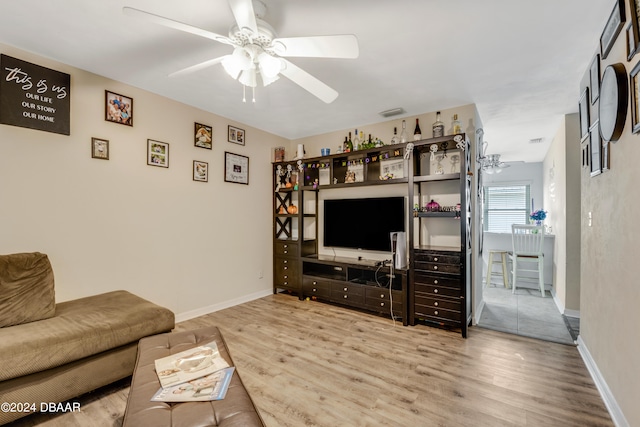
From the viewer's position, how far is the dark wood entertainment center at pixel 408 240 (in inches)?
118

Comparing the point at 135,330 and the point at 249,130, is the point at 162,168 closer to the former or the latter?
the point at 249,130

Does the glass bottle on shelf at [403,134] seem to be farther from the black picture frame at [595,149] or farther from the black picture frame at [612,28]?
the black picture frame at [612,28]

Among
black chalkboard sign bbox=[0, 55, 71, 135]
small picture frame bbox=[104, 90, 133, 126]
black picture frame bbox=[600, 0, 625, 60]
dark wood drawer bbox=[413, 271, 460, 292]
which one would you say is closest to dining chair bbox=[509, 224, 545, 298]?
dark wood drawer bbox=[413, 271, 460, 292]

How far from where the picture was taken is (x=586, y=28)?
1.91m

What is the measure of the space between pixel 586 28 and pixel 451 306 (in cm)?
249

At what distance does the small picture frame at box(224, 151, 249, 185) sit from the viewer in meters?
3.81

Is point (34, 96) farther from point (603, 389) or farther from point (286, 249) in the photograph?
point (603, 389)

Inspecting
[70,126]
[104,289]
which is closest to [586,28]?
[70,126]

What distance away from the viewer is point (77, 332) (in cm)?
180

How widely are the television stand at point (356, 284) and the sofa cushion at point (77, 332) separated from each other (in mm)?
2052

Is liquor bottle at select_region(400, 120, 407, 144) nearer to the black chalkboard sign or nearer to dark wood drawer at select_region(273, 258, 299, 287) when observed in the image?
dark wood drawer at select_region(273, 258, 299, 287)

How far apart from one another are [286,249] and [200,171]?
5.48 feet

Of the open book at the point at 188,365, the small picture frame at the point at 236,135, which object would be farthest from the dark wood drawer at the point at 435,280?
the small picture frame at the point at 236,135

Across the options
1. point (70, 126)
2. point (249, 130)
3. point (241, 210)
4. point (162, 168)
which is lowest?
point (241, 210)
